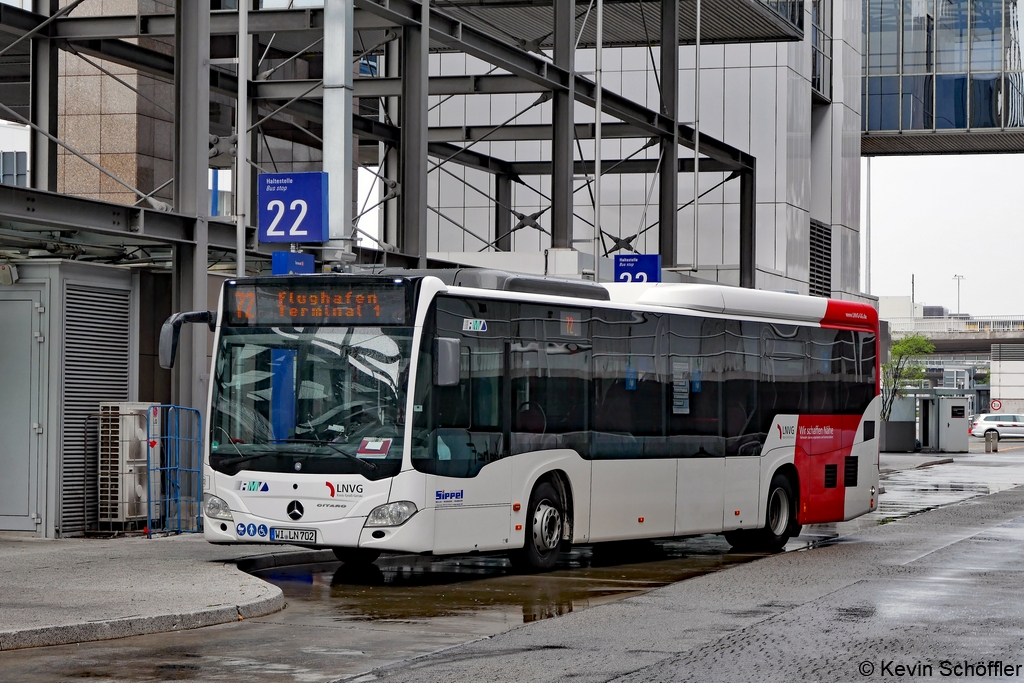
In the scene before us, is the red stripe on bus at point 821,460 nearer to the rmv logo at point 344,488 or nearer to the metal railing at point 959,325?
the rmv logo at point 344,488

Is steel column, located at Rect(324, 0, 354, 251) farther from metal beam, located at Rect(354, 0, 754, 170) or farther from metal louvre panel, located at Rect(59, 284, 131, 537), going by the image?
metal louvre panel, located at Rect(59, 284, 131, 537)

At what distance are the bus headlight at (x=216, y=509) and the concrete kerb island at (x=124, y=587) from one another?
1.58ft

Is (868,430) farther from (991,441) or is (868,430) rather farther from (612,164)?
(991,441)

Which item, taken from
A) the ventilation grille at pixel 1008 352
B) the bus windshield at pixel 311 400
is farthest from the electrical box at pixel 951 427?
the ventilation grille at pixel 1008 352

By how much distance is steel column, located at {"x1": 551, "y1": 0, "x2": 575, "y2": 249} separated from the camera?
94.8 feet

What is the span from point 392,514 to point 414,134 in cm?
1040

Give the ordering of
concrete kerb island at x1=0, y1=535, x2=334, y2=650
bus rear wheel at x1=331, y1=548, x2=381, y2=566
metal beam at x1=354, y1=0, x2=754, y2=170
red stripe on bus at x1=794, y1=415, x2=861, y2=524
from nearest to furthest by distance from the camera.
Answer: concrete kerb island at x1=0, y1=535, x2=334, y2=650 < bus rear wheel at x1=331, y1=548, x2=381, y2=566 < red stripe on bus at x1=794, y1=415, x2=861, y2=524 < metal beam at x1=354, y1=0, x2=754, y2=170

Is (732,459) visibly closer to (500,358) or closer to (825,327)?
(825,327)

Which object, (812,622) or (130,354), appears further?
(130,354)

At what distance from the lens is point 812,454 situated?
64.5ft

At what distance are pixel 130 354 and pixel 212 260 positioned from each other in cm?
230

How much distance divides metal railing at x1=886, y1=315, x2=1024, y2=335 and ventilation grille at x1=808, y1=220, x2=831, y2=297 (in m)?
54.2

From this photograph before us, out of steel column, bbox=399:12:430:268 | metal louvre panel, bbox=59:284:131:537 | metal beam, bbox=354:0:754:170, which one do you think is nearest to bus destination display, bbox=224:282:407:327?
metal louvre panel, bbox=59:284:131:537

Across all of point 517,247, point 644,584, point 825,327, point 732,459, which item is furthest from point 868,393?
point 517,247
